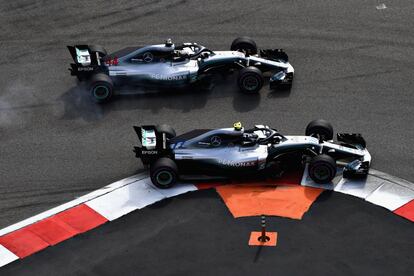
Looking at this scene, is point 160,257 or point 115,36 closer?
point 160,257

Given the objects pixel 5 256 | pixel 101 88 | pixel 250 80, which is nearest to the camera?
pixel 5 256

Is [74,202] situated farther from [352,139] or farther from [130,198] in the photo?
[352,139]

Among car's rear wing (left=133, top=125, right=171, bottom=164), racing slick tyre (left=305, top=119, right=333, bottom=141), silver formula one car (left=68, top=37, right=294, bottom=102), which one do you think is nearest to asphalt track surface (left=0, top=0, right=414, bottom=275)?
silver formula one car (left=68, top=37, right=294, bottom=102)

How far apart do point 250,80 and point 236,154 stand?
480cm

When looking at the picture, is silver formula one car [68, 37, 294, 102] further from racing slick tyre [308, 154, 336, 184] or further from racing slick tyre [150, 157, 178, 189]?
racing slick tyre [308, 154, 336, 184]

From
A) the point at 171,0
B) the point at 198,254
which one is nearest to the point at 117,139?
the point at 198,254

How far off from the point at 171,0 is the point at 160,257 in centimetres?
1545

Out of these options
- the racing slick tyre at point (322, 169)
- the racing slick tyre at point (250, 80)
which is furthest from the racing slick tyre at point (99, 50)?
the racing slick tyre at point (322, 169)

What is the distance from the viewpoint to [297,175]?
67.4 feet

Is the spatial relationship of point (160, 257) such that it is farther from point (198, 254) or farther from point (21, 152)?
point (21, 152)

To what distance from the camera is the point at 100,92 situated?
24641 millimetres

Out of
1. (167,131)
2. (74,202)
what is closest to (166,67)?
(167,131)

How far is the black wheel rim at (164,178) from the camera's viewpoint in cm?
2014

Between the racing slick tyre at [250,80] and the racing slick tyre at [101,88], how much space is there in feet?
13.7
